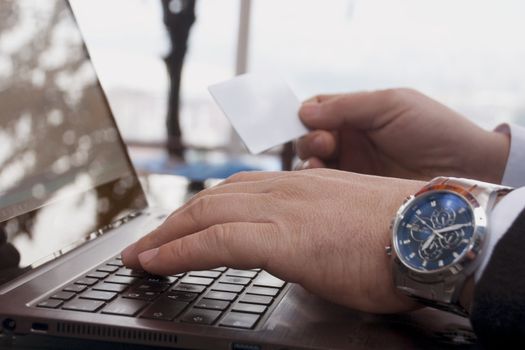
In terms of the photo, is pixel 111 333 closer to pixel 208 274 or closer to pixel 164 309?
pixel 164 309

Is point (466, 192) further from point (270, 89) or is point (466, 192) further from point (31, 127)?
point (270, 89)

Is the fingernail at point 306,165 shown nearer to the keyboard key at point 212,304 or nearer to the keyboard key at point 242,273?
the keyboard key at point 242,273

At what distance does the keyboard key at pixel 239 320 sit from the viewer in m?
0.53

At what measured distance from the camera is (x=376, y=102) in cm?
119

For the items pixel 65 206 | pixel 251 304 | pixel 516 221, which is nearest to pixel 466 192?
pixel 516 221

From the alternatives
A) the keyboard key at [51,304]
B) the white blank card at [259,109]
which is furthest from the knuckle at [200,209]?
the white blank card at [259,109]

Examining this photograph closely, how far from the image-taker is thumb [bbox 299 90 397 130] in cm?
119

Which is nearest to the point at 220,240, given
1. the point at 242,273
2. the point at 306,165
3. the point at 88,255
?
the point at 242,273

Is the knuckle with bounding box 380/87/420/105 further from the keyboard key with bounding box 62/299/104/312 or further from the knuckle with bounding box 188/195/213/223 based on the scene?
the keyboard key with bounding box 62/299/104/312

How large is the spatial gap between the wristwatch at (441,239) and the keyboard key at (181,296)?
176 millimetres

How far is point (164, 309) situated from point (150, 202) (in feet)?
1.83

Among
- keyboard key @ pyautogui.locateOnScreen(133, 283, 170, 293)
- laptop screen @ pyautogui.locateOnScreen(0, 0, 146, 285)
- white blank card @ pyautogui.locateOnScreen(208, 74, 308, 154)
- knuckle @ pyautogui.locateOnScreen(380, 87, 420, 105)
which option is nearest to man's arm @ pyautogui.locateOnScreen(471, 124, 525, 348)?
keyboard key @ pyautogui.locateOnScreen(133, 283, 170, 293)

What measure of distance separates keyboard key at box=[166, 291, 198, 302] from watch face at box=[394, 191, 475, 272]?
0.60 ft

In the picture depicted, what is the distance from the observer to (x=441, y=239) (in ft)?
1.83
